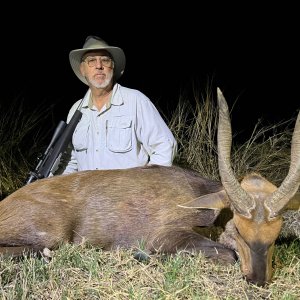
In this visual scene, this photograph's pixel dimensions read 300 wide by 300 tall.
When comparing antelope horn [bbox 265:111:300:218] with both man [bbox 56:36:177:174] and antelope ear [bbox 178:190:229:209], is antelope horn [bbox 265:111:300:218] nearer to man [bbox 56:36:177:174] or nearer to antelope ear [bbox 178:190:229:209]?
antelope ear [bbox 178:190:229:209]

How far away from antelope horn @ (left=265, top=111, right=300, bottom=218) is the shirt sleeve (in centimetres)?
222

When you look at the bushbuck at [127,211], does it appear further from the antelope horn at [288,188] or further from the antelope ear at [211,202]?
the antelope horn at [288,188]

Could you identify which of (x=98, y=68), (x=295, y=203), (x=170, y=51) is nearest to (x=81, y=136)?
(x=98, y=68)

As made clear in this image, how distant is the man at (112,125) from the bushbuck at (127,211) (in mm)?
908

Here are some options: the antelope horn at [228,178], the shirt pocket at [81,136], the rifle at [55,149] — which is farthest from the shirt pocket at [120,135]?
the antelope horn at [228,178]

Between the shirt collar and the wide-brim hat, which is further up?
the wide-brim hat

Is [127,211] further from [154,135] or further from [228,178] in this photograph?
[154,135]

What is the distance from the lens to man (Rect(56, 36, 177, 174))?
6.62 metres

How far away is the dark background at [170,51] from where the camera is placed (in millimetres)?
13656

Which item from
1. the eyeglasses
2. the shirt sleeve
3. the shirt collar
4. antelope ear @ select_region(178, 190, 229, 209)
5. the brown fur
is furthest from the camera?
the eyeglasses

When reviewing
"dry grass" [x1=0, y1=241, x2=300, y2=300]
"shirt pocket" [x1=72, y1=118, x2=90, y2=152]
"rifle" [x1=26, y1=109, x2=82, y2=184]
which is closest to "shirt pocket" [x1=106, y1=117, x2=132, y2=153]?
"shirt pocket" [x1=72, y1=118, x2=90, y2=152]

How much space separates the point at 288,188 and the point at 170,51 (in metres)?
11.0

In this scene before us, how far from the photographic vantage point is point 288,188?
4.45 meters

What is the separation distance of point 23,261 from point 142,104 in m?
2.47
